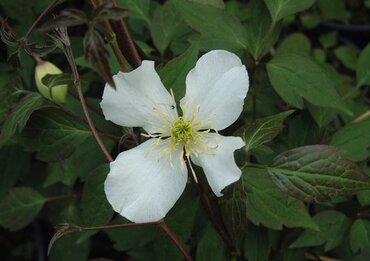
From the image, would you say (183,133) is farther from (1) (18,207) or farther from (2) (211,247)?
(1) (18,207)

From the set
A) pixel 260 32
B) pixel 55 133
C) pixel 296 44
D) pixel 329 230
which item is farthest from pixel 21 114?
pixel 296 44

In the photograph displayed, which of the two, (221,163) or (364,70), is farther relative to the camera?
(364,70)

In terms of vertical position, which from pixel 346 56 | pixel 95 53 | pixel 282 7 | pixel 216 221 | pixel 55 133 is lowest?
pixel 346 56

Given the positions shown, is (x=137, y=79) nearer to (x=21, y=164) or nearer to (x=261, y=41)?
(x=261, y=41)

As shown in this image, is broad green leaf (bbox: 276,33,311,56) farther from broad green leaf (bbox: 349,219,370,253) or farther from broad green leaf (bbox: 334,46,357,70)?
broad green leaf (bbox: 349,219,370,253)

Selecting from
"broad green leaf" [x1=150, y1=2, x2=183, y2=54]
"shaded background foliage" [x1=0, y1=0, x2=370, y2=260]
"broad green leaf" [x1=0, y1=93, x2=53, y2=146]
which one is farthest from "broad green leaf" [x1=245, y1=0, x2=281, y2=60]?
"broad green leaf" [x1=0, y1=93, x2=53, y2=146]

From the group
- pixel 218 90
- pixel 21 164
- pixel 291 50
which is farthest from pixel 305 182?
pixel 21 164

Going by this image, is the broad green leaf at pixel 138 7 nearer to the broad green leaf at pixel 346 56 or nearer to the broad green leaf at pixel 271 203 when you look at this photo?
the broad green leaf at pixel 271 203
